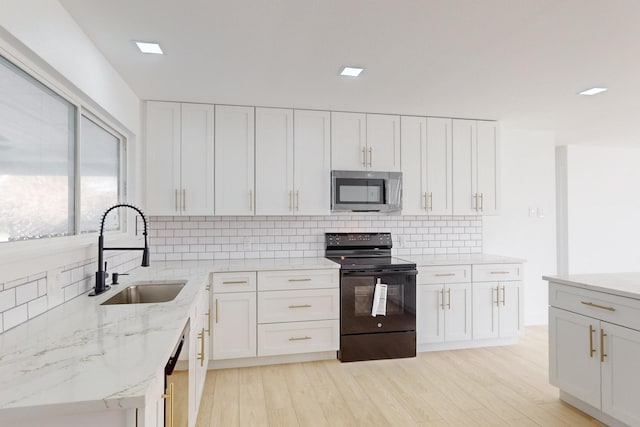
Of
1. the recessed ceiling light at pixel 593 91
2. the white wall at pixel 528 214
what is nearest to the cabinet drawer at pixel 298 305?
the white wall at pixel 528 214

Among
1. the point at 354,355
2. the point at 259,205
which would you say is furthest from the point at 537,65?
the point at 354,355

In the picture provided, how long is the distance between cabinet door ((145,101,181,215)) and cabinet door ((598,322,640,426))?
3375 mm

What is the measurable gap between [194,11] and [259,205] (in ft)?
6.06

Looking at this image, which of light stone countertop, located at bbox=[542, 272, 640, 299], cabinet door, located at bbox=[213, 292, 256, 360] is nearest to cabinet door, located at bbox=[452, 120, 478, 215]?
light stone countertop, located at bbox=[542, 272, 640, 299]

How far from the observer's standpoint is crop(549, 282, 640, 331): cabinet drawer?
200 centimetres

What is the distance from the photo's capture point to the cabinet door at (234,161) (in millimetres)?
3311

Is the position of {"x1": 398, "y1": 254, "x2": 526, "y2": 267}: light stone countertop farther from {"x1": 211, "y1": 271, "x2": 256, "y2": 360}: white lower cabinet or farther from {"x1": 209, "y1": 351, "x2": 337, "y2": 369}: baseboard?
{"x1": 211, "y1": 271, "x2": 256, "y2": 360}: white lower cabinet

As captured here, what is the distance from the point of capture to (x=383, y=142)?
365cm

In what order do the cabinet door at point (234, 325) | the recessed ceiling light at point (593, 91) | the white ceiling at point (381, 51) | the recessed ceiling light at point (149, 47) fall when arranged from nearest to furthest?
the white ceiling at point (381, 51)
the recessed ceiling light at point (149, 47)
the recessed ceiling light at point (593, 91)
the cabinet door at point (234, 325)

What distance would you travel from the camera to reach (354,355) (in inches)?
126

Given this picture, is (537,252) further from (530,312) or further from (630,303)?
(630,303)

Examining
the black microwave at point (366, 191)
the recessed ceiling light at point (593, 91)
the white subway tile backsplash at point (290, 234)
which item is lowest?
the white subway tile backsplash at point (290, 234)

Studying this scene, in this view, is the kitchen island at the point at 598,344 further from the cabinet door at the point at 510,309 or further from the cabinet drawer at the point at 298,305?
the cabinet drawer at the point at 298,305

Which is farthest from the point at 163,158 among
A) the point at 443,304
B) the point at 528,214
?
the point at 528,214
